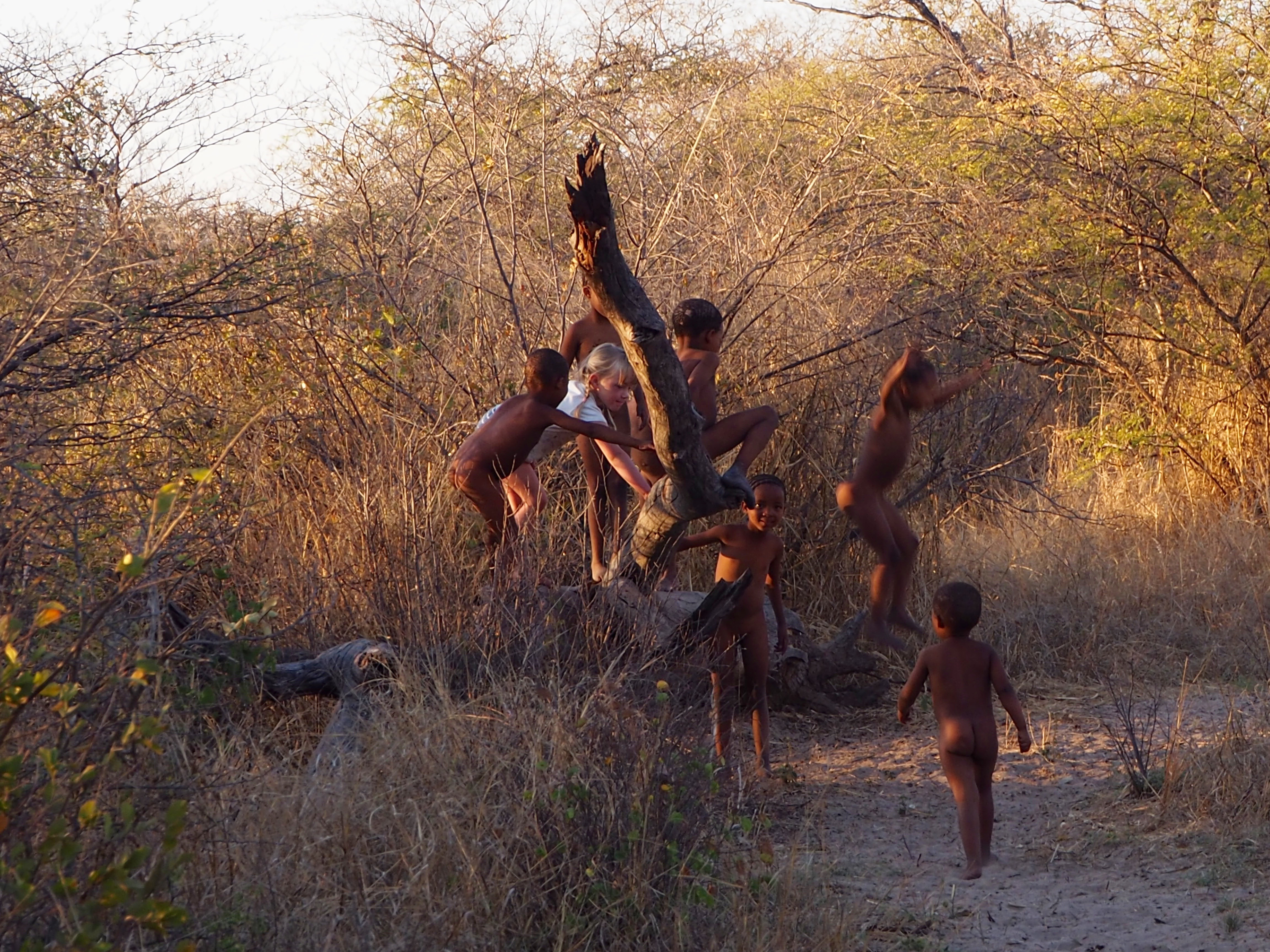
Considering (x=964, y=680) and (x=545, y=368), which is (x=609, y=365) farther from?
(x=964, y=680)

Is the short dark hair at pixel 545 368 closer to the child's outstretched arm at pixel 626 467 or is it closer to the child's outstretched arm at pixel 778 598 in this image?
the child's outstretched arm at pixel 626 467

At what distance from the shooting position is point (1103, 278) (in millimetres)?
9719

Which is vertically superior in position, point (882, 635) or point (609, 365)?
point (609, 365)

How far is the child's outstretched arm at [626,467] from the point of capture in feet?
18.2

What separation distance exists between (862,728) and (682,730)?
2529 mm

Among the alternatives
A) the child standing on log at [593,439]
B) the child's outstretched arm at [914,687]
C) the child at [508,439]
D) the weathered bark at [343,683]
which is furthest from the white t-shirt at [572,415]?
the child's outstretched arm at [914,687]

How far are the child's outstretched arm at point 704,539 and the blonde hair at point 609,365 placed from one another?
2.21ft

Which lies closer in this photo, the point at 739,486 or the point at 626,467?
the point at 739,486

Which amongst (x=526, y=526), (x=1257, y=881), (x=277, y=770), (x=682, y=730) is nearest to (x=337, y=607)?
(x=526, y=526)

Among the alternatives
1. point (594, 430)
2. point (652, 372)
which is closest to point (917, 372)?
point (594, 430)

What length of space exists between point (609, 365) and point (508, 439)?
19.3 inches

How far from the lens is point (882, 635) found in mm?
5145

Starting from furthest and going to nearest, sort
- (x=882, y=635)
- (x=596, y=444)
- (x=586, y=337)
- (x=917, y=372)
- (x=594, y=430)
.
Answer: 1. (x=586, y=337)
2. (x=596, y=444)
3. (x=882, y=635)
4. (x=594, y=430)
5. (x=917, y=372)

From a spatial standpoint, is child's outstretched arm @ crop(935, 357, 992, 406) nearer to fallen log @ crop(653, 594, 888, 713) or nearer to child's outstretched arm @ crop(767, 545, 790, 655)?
child's outstretched arm @ crop(767, 545, 790, 655)
